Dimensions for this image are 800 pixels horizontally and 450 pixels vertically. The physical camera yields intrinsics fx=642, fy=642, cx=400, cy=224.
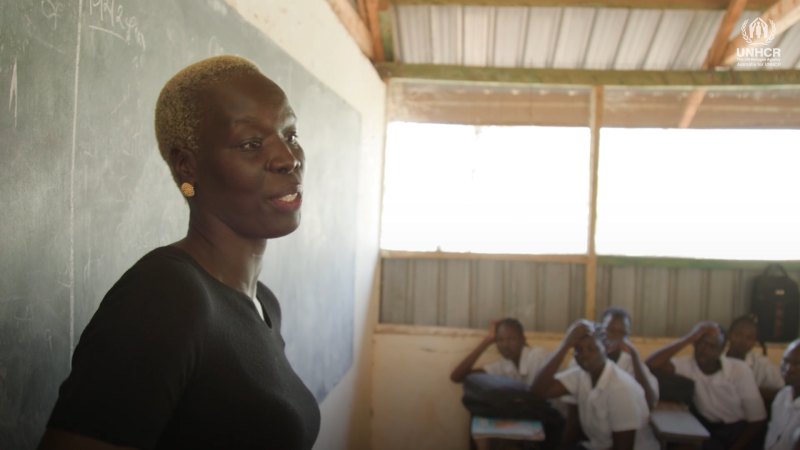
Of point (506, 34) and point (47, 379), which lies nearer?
point (47, 379)

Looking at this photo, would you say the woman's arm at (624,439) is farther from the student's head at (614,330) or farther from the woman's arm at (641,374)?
the student's head at (614,330)

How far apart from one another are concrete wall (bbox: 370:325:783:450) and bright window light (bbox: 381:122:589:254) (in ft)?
2.51

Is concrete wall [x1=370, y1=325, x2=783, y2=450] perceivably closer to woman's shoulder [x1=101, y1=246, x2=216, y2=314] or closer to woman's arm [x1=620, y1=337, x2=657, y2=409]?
woman's arm [x1=620, y1=337, x2=657, y2=409]

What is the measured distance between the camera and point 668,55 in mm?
5129

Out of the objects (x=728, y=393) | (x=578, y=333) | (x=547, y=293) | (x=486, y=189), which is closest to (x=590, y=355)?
(x=578, y=333)

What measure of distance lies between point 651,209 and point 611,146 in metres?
0.63

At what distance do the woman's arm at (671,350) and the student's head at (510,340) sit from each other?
919mm

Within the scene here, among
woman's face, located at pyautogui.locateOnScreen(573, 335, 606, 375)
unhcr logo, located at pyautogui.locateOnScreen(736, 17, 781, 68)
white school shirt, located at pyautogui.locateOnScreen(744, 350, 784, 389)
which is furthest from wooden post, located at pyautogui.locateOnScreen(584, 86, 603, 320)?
woman's face, located at pyautogui.locateOnScreen(573, 335, 606, 375)

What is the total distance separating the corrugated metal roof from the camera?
16.0ft

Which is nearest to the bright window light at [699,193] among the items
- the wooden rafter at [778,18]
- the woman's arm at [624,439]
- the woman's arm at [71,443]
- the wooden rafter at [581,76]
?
the wooden rafter at [581,76]

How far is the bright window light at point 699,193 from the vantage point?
5312 mm

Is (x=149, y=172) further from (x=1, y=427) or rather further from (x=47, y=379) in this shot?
(x=1, y=427)

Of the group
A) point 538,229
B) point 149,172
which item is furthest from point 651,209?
point 149,172

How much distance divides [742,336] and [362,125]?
10.2ft
